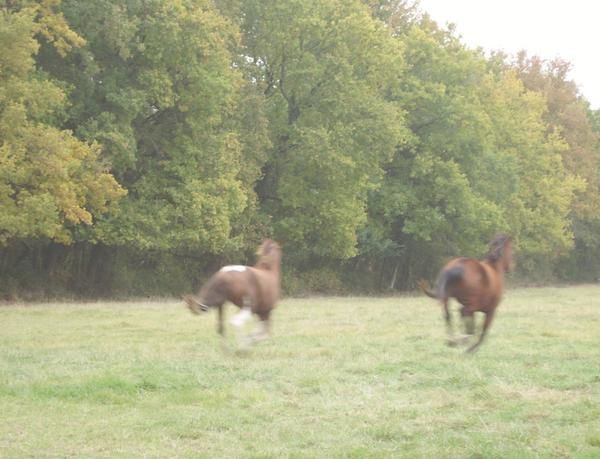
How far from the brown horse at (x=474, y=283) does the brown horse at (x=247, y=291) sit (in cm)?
172

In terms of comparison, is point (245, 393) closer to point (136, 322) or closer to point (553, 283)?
point (136, 322)

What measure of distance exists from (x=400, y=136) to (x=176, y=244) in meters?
16.3

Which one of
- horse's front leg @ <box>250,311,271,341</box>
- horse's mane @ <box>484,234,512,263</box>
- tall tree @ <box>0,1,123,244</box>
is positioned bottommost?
horse's front leg @ <box>250,311,271,341</box>

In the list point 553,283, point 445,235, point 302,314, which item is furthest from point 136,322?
point 553,283

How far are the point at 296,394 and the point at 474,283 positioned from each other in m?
8.69

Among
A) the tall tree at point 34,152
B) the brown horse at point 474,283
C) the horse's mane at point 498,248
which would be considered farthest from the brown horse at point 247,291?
the tall tree at point 34,152

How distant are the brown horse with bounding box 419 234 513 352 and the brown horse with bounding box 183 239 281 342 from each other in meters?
→ 1.72

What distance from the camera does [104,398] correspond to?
1445cm

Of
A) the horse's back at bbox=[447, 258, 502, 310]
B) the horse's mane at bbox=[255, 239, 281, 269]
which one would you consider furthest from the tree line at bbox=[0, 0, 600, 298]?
the horse's back at bbox=[447, 258, 502, 310]

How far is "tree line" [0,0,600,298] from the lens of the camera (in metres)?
A: 34.9

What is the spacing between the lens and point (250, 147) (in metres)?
43.9

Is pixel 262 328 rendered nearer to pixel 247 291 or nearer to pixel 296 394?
pixel 247 291

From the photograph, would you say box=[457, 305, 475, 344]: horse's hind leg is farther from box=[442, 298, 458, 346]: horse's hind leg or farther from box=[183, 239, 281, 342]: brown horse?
box=[183, 239, 281, 342]: brown horse

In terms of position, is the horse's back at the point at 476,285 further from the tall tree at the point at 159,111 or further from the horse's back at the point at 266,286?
the tall tree at the point at 159,111
